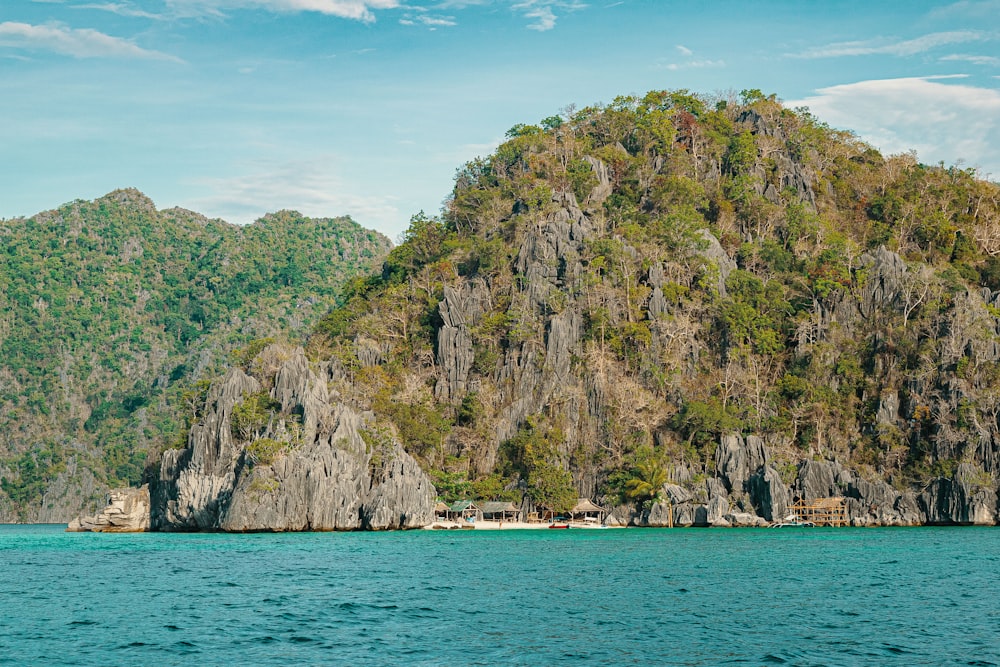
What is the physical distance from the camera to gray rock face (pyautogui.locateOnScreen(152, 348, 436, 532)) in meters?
68.4

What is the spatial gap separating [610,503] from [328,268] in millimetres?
118386

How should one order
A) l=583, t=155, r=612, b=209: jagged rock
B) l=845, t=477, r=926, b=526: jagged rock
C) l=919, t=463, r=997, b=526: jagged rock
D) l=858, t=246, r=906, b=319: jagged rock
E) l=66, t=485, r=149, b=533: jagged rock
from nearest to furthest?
1. l=919, t=463, r=997, b=526: jagged rock
2. l=845, t=477, r=926, b=526: jagged rock
3. l=66, t=485, r=149, b=533: jagged rock
4. l=858, t=246, r=906, b=319: jagged rock
5. l=583, t=155, r=612, b=209: jagged rock

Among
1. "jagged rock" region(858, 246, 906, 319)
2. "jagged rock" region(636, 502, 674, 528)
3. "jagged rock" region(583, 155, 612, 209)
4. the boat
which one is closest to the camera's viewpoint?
the boat

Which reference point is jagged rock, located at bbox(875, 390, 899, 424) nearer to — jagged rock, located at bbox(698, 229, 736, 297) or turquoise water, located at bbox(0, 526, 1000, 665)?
jagged rock, located at bbox(698, 229, 736, 297)

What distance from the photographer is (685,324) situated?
90938 millimetres

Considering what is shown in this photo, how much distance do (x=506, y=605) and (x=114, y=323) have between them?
155m

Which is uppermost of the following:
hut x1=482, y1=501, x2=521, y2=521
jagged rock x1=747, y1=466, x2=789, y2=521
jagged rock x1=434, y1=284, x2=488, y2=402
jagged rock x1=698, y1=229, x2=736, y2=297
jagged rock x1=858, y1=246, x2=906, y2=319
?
jagged rock x1=698, y1=229, x2=736, y2=297

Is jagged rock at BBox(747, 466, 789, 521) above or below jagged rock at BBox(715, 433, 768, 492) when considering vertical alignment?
below

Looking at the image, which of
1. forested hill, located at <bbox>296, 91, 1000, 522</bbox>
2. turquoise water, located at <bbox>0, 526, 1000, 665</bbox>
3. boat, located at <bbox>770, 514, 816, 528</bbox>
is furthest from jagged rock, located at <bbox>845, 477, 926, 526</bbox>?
turquoise water, located at <bbox>0, 526, 1000, 665</bbox>

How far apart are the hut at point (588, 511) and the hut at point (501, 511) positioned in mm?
4753

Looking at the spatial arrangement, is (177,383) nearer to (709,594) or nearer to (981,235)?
(981,235)

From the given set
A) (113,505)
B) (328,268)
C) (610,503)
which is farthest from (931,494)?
(328,268)

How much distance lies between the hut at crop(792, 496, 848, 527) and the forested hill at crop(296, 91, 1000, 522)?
1.51 m

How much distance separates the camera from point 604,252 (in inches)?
3733
